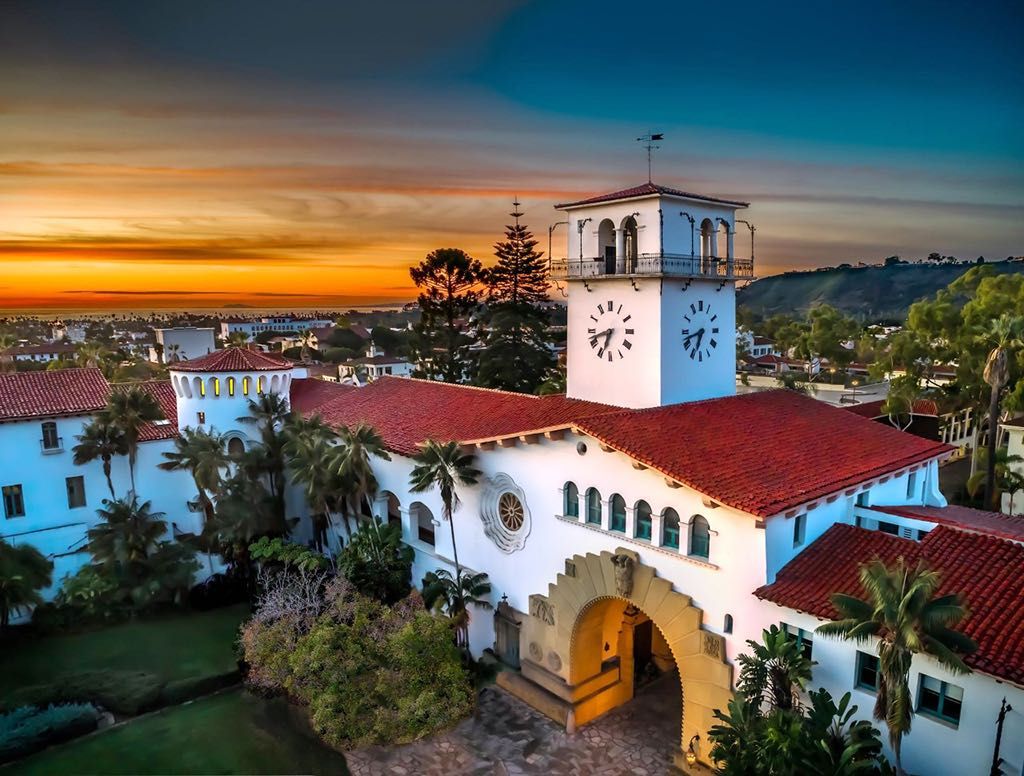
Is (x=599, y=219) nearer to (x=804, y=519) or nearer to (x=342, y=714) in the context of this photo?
(x=804, y=519)

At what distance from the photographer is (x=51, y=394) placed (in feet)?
100

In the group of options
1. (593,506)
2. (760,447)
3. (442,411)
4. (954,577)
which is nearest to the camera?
(954,577)

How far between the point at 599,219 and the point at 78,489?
25674 mm

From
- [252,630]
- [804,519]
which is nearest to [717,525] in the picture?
[804,519]

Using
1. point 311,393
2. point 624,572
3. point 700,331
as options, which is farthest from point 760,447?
point 311,393

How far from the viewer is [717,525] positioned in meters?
16.4

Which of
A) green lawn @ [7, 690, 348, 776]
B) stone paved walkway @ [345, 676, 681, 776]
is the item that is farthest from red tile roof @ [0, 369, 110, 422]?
stone paved walkway @ [345, 676, 681, 776]

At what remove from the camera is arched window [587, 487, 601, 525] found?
A: 19531mm

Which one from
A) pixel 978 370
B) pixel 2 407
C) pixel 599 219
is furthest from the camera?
pixel 978 370

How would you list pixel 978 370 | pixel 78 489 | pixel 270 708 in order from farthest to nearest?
pixel 978 370, pixel 78 489, pixel 270 708

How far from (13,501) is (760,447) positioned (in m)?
29.9

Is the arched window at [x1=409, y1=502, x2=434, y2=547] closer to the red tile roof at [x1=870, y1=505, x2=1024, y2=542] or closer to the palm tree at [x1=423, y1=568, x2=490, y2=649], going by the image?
the palm tree at [x1=423, y1=568, x2=490, y2=649]

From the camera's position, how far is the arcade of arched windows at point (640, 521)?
1702 cm

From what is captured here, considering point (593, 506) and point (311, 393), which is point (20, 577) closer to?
point (311, 393)
